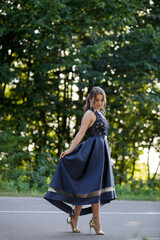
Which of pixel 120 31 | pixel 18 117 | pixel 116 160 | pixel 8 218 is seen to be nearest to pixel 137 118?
pixel 116 160

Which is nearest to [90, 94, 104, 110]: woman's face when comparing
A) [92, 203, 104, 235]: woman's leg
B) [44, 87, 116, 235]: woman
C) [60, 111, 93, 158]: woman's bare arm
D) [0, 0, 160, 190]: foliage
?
[44, 87, 116, 235]: woman

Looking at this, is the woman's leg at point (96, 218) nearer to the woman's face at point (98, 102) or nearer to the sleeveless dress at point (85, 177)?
the sleeveless dress at point (85, 177)

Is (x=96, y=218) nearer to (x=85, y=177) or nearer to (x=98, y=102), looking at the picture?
(x=85, y=177)

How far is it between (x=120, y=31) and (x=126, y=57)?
925 mm

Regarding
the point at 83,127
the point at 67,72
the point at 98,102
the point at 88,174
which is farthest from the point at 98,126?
the point at 67,72

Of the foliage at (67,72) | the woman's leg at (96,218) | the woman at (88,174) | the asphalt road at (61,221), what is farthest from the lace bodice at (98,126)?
the foliage at (67,72)

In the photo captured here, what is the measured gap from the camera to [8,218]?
677 cm

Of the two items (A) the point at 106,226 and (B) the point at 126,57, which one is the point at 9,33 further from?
(A) the point at 106,226

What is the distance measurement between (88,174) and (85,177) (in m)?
0.05

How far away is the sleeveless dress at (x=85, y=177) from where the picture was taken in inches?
224

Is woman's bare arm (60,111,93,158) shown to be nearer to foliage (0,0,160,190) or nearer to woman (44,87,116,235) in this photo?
woman (44,87,116,235)

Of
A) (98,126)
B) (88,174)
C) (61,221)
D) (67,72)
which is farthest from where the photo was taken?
(67,72)

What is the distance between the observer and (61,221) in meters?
6.81

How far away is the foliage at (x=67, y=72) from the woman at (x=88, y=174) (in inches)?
278
